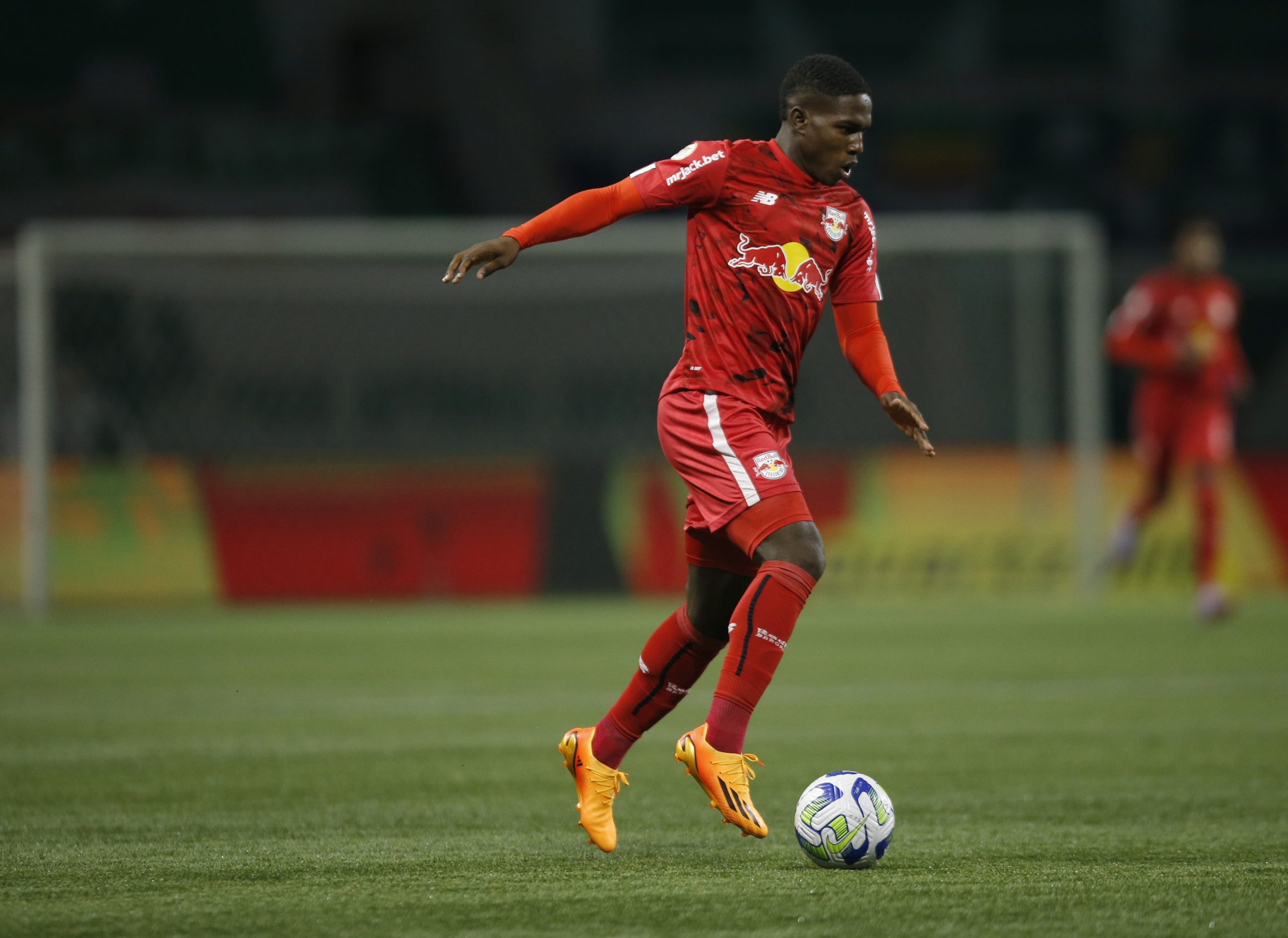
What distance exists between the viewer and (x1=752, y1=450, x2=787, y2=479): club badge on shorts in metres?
4.12

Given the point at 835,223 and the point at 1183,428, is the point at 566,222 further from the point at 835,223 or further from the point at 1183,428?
the point at 1183,428

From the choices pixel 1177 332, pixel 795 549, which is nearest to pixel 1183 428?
pixel 1177 332

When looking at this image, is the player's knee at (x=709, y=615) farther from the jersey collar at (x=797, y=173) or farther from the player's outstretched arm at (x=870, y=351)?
the jersey collar at (x=797, y=173)

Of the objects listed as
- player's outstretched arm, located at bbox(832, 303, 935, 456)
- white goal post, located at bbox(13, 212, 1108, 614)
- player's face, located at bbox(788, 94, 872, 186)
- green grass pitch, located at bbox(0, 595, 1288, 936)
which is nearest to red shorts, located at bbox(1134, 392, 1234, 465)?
green grass pitch, located at bbox(0, 595, 1288, 936)

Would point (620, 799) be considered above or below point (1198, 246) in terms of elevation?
below

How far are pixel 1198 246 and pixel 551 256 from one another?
642 cm

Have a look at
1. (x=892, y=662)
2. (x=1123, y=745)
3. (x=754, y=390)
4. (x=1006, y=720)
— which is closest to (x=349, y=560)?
(x=892, y=662)

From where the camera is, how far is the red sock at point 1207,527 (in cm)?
1049

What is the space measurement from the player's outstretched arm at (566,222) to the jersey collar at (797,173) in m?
0.40

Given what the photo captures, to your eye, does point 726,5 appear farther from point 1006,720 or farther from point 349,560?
point 1006,720

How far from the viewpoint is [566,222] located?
4137 mm

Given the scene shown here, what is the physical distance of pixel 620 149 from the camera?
2258 cm

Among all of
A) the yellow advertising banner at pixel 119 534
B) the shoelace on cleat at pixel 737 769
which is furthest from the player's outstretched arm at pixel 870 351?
the yellow advertising banner at pixel 119 534

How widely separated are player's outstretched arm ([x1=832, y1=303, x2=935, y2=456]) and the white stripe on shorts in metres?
0.44
